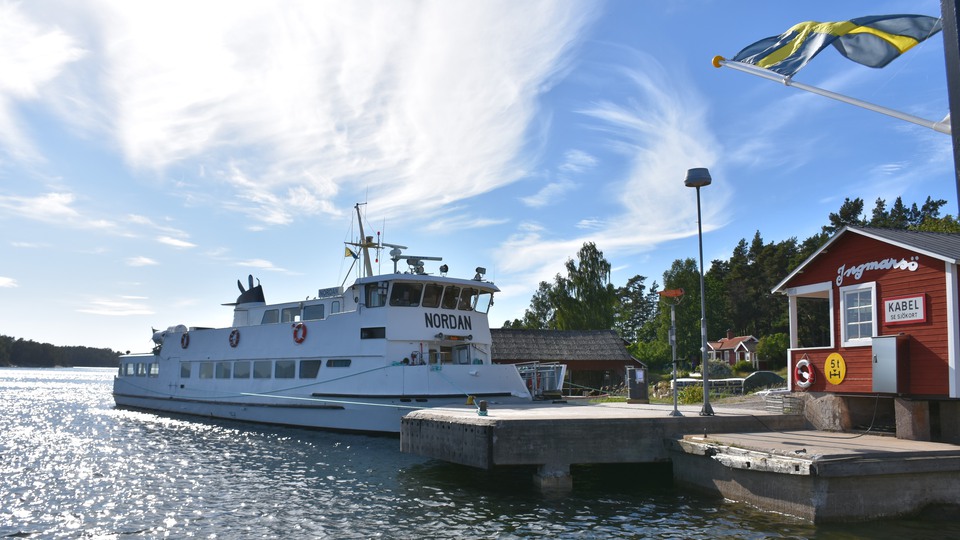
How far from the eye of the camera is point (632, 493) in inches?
517

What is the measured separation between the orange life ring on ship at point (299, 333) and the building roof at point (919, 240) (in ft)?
54.5

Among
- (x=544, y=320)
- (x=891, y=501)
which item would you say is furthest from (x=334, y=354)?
(x=544, y=320)

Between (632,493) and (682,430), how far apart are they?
1.51 meters

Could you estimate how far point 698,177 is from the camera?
13.8 meters

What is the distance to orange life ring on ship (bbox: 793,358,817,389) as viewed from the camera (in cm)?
1432

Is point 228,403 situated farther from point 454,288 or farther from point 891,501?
point 891,501

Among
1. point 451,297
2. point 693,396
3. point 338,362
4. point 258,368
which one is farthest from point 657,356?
point 338,362

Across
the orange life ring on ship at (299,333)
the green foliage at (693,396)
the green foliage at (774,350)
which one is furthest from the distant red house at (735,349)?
the orange life ring on ship at (299,333)

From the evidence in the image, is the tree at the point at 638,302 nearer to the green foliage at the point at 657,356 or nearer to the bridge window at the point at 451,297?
the green foliage at the point at 657,356

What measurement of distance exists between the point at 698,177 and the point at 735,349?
175 feet

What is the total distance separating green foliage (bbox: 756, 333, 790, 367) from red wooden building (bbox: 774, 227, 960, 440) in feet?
137

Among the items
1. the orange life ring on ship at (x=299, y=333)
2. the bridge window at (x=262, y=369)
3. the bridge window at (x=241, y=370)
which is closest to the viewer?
the orange life ring on ship at (x=299, y=333)

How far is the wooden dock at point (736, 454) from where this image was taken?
1020 cm

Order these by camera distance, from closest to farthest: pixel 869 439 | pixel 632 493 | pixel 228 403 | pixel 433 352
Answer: pixel 869 439, pixel 632 493, pixel 433 352, pixel 228 403
